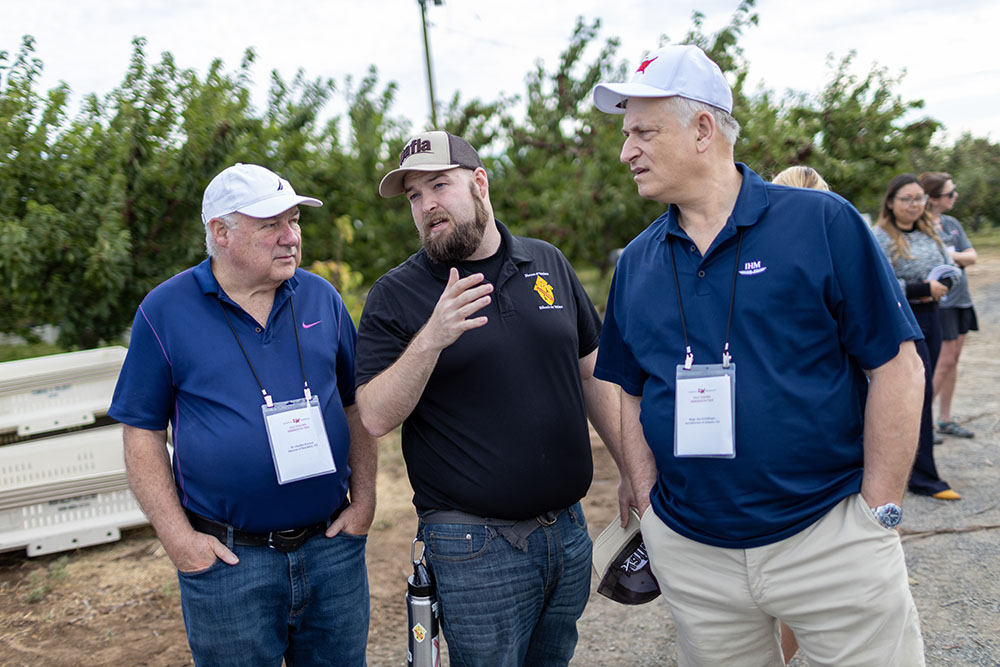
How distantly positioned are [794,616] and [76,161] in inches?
222

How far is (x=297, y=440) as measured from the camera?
96.5 inches

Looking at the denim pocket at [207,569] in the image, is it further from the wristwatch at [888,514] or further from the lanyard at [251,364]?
the wristwatch at [888,514]

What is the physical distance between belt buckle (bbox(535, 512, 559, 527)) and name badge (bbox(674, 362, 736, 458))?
607 millimetres

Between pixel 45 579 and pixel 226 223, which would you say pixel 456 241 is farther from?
pixel 45 579

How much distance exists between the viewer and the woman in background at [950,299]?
240 inches

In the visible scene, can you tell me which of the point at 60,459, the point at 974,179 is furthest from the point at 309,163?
the point at 974,179

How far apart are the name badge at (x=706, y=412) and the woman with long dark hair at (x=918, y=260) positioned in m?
3.94

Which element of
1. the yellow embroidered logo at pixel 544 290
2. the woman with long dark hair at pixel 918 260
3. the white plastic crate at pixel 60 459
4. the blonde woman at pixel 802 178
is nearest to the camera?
the yellow embroidered logo at pixel 544 290

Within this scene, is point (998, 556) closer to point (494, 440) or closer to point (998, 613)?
point (998, 613)

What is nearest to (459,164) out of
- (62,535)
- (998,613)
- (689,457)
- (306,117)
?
(689,457)

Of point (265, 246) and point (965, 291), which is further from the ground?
point (265, 246)

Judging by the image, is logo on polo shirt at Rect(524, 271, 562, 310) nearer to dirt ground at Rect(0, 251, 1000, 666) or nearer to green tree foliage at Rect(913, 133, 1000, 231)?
dirt ground at Rect(0, 251, 1000, 666)

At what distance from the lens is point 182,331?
2.43 meters

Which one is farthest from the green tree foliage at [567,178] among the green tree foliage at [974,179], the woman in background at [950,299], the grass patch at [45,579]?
the green tree foliage at [974,179]
